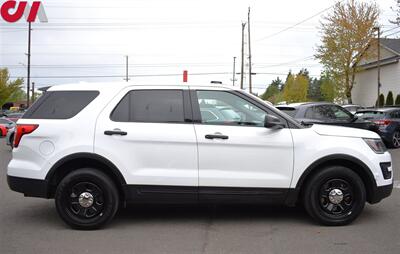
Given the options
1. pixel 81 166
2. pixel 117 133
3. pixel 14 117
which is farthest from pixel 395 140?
pixel 14 117

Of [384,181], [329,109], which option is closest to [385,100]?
[329,109]

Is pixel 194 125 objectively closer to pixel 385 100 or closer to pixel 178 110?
pixel 178 110

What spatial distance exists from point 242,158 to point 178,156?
765 mm

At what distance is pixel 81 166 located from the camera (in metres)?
6.00

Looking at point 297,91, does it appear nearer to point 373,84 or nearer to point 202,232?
point 373,84

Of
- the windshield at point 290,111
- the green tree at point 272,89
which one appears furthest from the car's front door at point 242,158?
the green tree at point 272,89

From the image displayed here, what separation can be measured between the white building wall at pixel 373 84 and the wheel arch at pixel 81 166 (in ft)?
129

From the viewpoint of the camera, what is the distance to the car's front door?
5805 millimetres

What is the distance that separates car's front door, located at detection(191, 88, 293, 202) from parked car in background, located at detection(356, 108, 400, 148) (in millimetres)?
11203

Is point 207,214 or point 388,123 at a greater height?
point 388,123

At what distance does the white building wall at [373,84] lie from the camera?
1640 inches

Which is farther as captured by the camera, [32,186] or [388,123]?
[388,123]

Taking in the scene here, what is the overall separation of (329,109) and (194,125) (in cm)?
859

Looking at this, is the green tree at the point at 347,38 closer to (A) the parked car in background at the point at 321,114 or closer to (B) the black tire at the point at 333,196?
(A) the parked car in background at the point at 321,114
